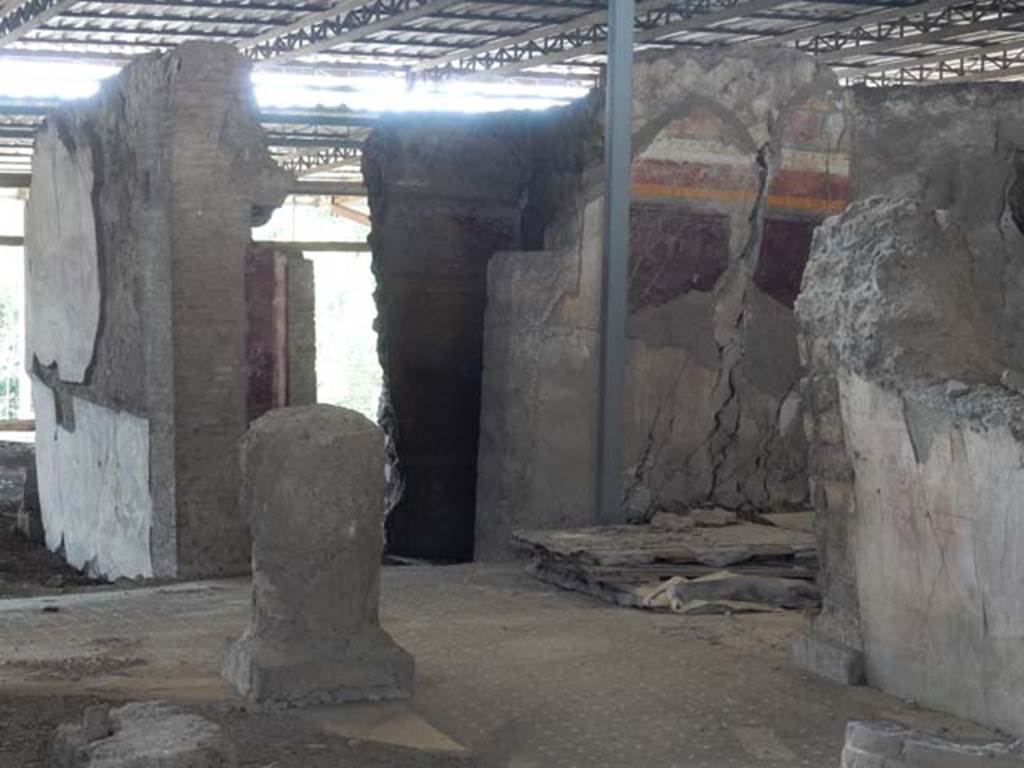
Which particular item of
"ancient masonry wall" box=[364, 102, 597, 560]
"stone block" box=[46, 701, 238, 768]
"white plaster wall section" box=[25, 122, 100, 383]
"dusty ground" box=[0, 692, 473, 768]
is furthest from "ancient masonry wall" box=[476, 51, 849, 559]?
"stone block" box=[46, 701, 238, 768]

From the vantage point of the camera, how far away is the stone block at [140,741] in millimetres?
4672

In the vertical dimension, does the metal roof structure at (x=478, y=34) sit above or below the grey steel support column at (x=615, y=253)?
above

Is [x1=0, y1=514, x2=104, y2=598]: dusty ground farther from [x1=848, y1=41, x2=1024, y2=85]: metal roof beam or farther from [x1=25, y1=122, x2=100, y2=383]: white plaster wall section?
[x1=848, y1=41, x2=1024, y2=85]: metal roof beam

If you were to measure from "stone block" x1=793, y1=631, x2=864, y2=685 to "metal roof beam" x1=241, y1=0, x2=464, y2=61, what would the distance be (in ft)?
39.8

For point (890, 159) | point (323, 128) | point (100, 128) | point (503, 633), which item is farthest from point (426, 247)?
point (323, 128)

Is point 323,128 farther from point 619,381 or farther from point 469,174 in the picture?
point 619,381

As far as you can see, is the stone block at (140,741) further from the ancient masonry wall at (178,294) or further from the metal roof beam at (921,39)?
the metal roof beam at (921,39)

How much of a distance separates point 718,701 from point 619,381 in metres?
3.29

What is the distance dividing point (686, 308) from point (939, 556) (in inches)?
155

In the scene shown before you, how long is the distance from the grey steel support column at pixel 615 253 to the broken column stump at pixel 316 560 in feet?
10.6

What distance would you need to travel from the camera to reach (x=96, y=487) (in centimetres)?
1053

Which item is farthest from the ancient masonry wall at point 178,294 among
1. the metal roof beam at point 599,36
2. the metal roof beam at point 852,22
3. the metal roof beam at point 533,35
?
the metal roof beam at point 852,22

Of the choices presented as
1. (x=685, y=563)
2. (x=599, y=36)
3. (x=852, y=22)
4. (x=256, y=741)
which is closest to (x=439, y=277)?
(x=685, y=563)

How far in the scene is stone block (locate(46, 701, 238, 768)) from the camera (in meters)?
4.67
